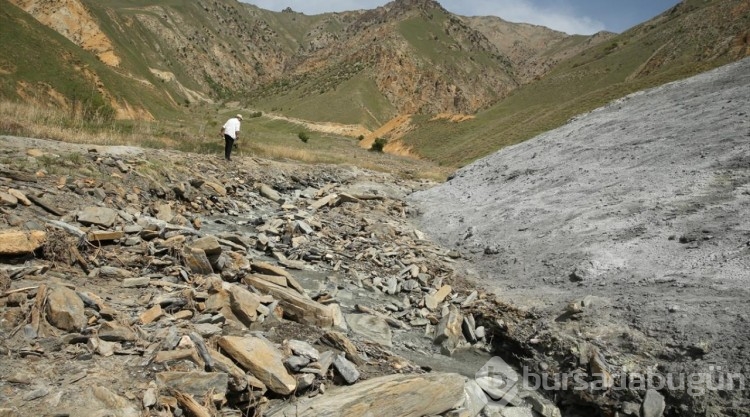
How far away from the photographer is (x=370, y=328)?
6434 millimetres

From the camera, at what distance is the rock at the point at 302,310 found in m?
5.61

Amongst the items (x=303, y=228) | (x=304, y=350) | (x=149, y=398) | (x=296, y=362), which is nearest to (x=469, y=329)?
(x=304, y=350)

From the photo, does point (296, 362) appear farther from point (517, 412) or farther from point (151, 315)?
point (517, 412)

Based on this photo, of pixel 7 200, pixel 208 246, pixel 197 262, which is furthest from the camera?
pixel 208 246

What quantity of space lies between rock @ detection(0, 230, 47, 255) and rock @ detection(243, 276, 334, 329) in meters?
2.92

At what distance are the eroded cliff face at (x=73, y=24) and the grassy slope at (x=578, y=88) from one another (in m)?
48.6

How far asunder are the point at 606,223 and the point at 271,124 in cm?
6950

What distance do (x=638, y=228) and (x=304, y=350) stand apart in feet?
24.2

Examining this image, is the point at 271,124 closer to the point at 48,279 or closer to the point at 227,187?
the point at 227,187

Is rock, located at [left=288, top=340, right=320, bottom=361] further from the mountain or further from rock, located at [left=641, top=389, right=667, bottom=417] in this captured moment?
the mountain

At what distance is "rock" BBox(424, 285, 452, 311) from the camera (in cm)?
774

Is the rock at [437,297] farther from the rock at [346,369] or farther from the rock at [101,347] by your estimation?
the rock at [101,347]

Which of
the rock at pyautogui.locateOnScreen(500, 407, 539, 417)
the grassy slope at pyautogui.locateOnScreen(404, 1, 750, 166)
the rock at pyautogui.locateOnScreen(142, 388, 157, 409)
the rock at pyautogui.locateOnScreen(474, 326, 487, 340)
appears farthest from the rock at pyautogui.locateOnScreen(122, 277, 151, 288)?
the grassy slope at pyautogui.locateOnScreen(404, 1, 750, 166)

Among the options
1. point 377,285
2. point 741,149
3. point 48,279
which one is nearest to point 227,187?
point 377,285
